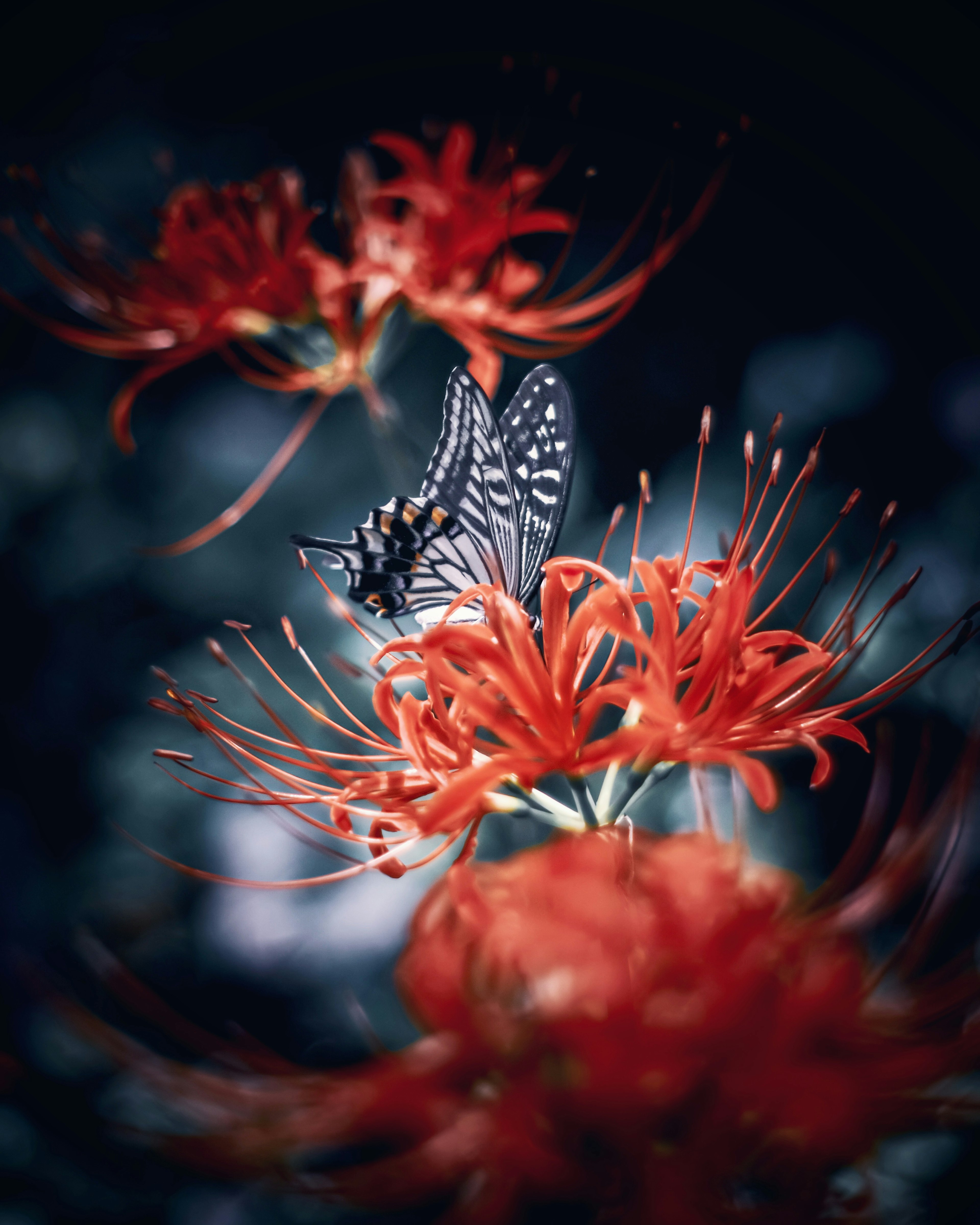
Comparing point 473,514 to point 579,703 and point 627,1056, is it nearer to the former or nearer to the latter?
point 579,703

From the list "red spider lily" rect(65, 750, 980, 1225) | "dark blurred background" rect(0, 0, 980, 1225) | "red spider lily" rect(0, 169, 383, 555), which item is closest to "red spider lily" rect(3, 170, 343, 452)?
"red spider lily" rect(0, 169, 383, 555)

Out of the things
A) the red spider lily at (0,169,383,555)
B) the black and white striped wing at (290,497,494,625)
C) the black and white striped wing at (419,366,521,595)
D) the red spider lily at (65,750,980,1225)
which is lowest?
the red spider lily at (65,750,980,1225)

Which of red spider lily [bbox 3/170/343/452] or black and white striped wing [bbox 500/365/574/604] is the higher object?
red spider lily [bbox 3/170/343/452]

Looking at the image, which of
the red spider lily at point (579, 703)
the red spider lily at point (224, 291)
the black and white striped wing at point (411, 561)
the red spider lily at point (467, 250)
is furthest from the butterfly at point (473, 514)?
the red spider lily at point (224, 291)

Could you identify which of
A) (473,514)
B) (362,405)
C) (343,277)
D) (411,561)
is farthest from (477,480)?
(362,405)

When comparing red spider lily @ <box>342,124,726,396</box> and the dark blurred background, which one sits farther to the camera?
the dark blurred background

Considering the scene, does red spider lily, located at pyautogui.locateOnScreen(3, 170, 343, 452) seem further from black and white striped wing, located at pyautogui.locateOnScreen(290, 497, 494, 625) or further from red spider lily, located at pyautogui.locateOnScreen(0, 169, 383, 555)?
black and white striped wing, located at pyautogui.locateOnScreen(290, 497, 494, 625)
